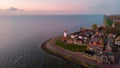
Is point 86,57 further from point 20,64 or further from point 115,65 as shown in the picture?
point 20,64

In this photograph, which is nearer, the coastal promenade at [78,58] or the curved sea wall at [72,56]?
the coastal promenade at [78,58]

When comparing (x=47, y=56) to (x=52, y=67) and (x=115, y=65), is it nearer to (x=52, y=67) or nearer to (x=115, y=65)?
(x=52, y=67)

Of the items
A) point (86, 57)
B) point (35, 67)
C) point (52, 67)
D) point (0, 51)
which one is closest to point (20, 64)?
point (35, 67)

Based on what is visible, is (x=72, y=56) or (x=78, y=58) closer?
(x=78, y=58)

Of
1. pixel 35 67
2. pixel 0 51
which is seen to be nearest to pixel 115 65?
pixel 35 67

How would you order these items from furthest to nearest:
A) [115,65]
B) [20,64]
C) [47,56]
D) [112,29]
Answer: [112,29], [47,56], [20,64], [115,65]

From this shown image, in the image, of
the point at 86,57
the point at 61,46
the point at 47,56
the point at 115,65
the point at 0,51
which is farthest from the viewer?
the point at 61,46

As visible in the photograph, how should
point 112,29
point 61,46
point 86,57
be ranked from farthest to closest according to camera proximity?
point 112,29, point 61,46, point 86,57

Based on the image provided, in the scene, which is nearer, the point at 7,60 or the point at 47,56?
the point at 7,60

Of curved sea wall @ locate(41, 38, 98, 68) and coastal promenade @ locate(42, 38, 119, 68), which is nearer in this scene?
coastal promenade @ locate(42, 38, 119, 68)
